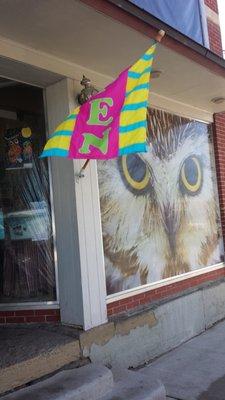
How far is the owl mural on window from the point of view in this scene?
5.50 m

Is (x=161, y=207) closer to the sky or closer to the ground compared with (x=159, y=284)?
closer to the sky

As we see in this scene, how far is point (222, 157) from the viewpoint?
7863mm

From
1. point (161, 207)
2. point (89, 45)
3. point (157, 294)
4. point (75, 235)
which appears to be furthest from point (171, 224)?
point (89, 45)

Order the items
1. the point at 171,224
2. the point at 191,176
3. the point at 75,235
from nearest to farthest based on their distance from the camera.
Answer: the point at 75,235 < the point at 171,224 < the point at 191,176

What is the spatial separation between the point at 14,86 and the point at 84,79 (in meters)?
0.76

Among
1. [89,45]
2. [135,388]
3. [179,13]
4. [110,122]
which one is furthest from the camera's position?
[179,13]

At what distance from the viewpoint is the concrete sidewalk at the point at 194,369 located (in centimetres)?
439

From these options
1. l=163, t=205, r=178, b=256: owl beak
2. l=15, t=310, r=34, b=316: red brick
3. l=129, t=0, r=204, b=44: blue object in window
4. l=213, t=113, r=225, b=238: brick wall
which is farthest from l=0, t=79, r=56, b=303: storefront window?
l=213, t=113, r=225, b=238: brick wall

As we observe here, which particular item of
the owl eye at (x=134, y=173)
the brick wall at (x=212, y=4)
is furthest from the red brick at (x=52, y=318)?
the brick wall at (x=212, y=4)

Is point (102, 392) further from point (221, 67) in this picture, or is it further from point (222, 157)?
point (222, 157)

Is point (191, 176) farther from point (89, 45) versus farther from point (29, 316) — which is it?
point (29, 316)

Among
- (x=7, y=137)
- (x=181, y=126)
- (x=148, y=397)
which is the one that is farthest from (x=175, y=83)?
(x=148, y=397)

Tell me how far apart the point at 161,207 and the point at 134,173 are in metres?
0.70

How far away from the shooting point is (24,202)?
520cm
